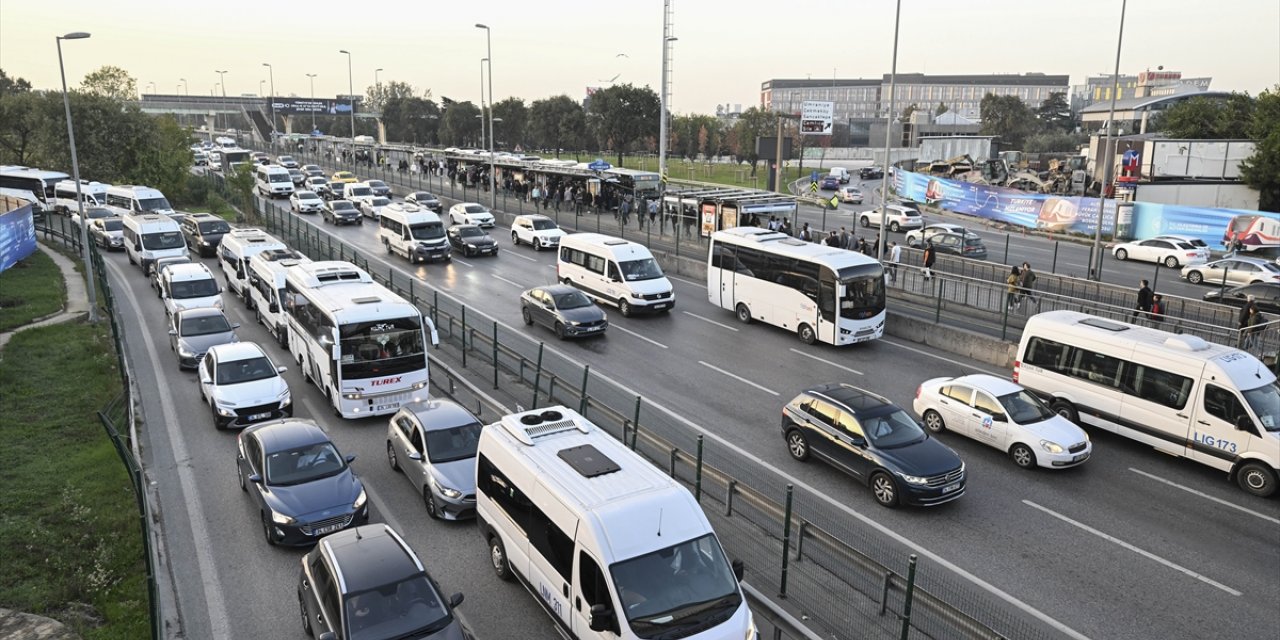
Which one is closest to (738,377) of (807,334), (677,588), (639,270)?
(807,334)

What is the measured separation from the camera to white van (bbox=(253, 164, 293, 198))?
61062 mm

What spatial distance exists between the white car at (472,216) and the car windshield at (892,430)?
33.7 meters

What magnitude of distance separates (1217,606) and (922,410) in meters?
6.96

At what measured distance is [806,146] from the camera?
5281 inches

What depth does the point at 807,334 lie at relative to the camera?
2412 centimetres

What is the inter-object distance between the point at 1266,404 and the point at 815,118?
88678 millimetres

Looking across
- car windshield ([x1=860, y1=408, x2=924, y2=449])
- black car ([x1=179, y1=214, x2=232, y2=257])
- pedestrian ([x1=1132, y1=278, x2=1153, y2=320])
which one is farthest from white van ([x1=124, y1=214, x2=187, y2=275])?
pedestrian ([x1=1132, y1=278, x2=1153, y2=320])

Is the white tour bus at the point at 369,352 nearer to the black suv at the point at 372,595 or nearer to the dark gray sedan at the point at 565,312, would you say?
the dark gray sedan at the point at 565,312

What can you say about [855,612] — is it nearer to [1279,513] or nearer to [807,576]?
[807,576]

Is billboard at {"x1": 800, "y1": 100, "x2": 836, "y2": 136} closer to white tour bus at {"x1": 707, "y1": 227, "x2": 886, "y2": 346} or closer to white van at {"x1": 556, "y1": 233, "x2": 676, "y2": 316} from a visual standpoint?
white van at {"x1": 556, "y1": 233, "x2": 676, "y2": 316}

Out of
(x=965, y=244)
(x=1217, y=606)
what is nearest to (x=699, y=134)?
(x=965, y=244)

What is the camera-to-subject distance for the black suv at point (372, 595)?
9.02 metres

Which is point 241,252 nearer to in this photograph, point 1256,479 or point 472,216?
point 472,216

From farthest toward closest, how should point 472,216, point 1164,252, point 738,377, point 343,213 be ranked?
1. point 343,213
2. point 472,216
3. point 1164,252
4. point 738,377
